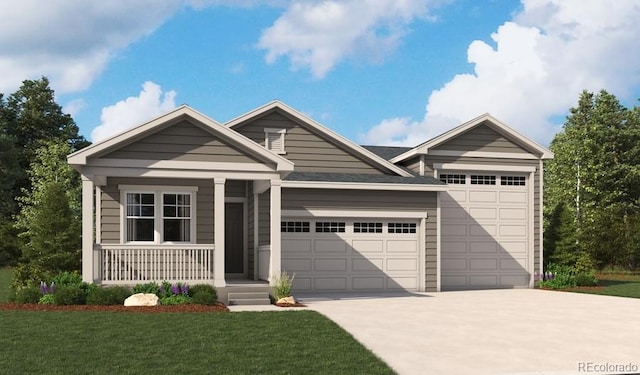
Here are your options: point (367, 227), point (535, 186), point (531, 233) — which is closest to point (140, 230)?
point (367, 227)

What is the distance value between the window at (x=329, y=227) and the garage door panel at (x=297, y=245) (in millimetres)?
517

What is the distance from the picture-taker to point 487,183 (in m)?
23.1

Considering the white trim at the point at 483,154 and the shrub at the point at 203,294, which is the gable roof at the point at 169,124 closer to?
the shrub at the point at 203,294

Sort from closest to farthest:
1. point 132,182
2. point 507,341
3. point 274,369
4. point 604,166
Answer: point 274,369 → point 507,341 → point 132,182 → point 604,166

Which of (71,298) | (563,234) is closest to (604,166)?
(563,234)

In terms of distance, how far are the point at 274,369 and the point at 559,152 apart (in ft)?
131

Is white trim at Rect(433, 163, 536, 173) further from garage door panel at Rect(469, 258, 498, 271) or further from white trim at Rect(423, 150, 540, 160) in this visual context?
garage door panel at Rect(469, 258, 498, 271)

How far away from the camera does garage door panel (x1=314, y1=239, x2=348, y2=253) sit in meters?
20.2

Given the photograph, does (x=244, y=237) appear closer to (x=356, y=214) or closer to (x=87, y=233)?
(x=356, y=214)

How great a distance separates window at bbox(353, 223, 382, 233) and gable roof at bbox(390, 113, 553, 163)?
312 centimetres

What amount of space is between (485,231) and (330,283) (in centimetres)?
624

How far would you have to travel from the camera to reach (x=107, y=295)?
14.8m

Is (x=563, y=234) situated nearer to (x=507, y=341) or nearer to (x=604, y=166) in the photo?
(x=507, y=341)

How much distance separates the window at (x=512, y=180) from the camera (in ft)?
76.2
